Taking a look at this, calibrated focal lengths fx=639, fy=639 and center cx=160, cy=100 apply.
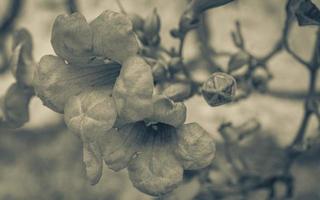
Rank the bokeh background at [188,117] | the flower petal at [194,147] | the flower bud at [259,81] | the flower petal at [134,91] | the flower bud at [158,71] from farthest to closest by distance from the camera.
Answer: the bokeh background at [188,117]
the flower bud at [259,81]
the flower bud at [158,71]
the flower petal at [194,147]
the flower petal at [134,91]

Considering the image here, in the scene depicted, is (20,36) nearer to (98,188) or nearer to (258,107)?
(98,188)

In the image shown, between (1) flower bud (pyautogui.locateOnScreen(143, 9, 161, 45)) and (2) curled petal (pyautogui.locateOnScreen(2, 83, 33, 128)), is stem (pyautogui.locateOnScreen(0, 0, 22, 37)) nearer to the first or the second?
(2) curled petal (pyautogui.locateOnScreen(2, 83, 33, 128))

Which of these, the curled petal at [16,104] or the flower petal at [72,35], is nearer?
the flower petal at [72,35]

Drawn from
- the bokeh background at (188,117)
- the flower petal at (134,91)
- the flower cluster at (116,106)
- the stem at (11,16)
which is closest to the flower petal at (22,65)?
the flower cluster at (116,106)

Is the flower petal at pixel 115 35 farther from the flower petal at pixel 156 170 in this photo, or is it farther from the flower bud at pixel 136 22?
the flower bud at pixel 136 22

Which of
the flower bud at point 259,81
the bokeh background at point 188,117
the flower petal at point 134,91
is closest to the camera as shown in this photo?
the flower petal at point 134,91

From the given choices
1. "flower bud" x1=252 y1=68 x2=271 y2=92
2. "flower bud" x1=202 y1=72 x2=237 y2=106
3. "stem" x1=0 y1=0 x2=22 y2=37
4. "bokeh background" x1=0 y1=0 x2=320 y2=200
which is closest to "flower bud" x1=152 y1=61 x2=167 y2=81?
"flower bud" x1=202 y1=72 x2=237 y2=106

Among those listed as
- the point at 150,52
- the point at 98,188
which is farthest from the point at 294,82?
the point at 150,52
